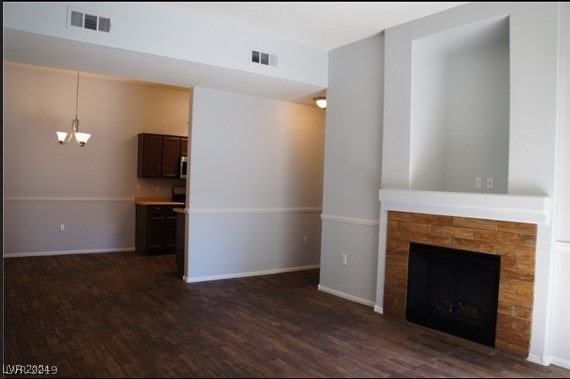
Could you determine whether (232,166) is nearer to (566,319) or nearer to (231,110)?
(231,110)

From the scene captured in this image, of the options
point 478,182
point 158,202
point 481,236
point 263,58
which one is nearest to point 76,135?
point 158,202

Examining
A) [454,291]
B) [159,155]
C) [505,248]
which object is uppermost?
[159,155]

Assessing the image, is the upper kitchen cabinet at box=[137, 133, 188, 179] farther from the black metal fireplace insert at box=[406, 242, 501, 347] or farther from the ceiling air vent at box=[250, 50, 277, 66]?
the black metal fireplace insert at box=[406, 242, 501, 347]

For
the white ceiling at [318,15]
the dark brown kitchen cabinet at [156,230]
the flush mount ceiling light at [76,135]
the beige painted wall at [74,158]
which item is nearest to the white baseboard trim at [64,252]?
the beige painted wall at [74,158]

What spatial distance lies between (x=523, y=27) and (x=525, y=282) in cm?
178

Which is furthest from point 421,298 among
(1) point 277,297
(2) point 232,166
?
(2) point 232,166

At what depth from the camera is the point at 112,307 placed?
387 cm

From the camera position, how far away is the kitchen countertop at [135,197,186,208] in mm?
6569

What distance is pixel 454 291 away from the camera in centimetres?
342

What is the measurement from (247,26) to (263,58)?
1.46 feet

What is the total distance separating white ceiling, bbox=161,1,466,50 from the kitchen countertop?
139 inches

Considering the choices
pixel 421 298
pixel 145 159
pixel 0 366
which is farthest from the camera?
pixel 145 159

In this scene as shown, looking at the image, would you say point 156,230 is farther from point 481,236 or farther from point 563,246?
point 563,246

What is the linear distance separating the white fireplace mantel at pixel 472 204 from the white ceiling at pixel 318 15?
1366 millimetres
